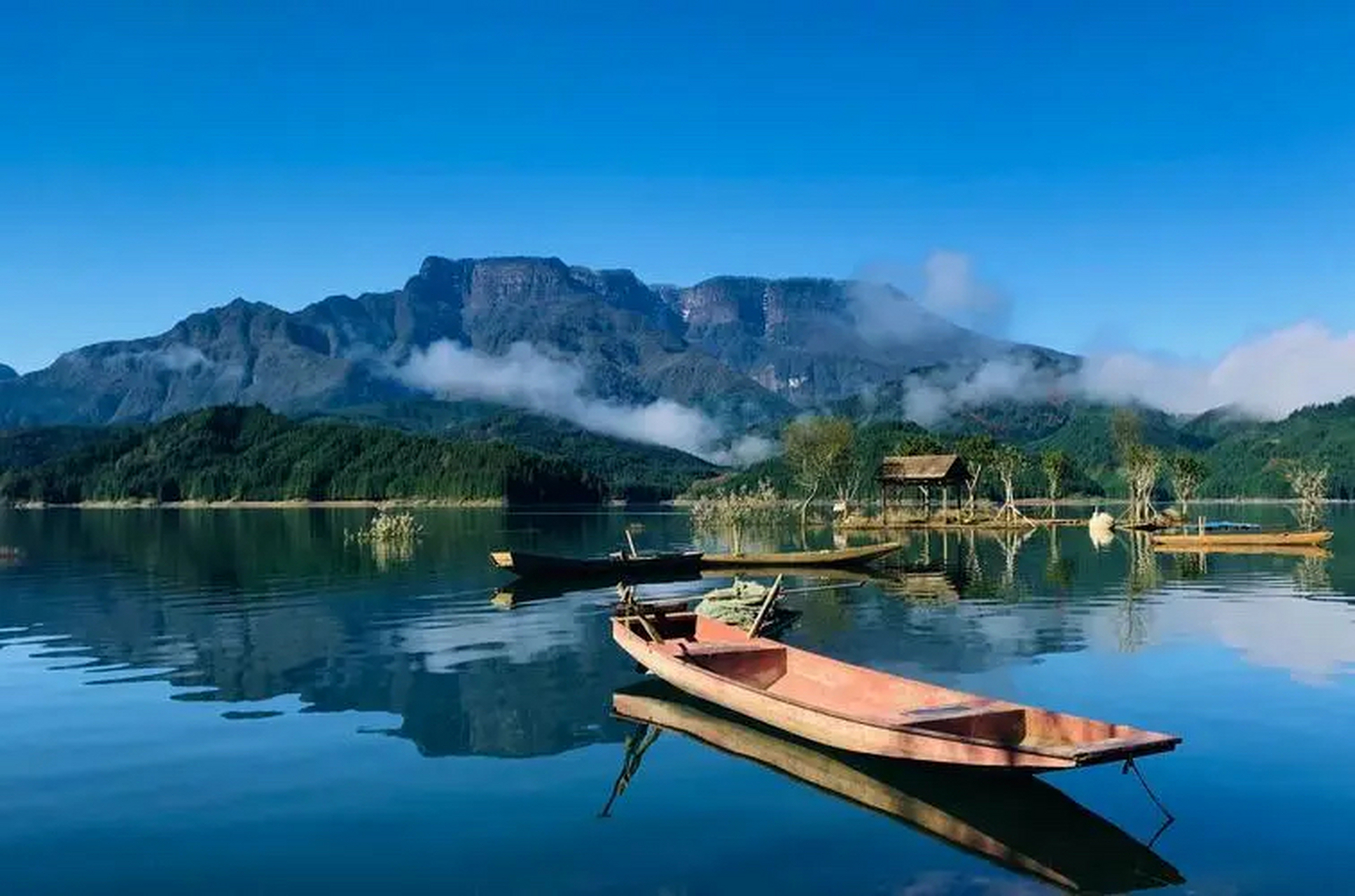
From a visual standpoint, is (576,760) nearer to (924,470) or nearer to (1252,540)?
(1252,540)

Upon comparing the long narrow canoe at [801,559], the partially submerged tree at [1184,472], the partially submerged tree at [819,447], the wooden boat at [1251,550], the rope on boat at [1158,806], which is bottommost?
the wooden boat at [1251,550]

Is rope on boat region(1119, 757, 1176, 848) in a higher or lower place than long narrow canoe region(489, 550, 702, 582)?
lower

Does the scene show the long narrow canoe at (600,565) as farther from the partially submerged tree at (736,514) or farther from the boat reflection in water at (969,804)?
the partially submerged tree at (736,514)

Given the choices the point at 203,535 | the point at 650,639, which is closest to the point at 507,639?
the point at 650,639

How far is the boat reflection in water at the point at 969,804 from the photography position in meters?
16.5

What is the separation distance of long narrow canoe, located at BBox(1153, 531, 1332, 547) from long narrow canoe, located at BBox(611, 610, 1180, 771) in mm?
70524

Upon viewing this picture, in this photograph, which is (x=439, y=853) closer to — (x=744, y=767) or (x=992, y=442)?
(x=744, y=767)

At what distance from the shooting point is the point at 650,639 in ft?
104

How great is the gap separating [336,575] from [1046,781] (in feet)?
178

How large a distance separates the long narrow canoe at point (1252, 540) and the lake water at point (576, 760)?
129 feet

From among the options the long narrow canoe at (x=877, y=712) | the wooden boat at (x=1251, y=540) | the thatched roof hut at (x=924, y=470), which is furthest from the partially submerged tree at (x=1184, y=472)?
the long narrow canoe at (x=877, y=712)

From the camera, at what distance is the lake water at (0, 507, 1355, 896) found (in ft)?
55.4

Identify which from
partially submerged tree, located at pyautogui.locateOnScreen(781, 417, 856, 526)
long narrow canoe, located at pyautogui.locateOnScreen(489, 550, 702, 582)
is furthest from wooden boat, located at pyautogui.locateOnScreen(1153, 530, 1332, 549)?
partially submerged tree, located at pyautogui.locateOnScreen(781, 417, 856, 526)

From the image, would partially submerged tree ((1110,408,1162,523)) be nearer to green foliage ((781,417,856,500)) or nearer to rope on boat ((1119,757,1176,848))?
green foliage ((781,417,856,500))
